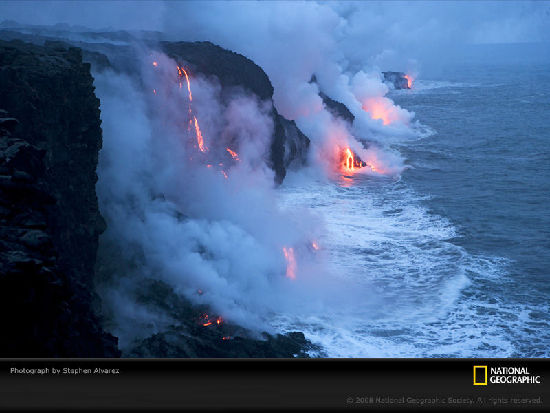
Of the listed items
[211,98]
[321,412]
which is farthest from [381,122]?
[321,412]

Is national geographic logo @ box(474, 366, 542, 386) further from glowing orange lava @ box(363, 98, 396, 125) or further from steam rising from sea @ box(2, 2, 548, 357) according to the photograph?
glowing orange lava @ box(363, 98, 396, 125)

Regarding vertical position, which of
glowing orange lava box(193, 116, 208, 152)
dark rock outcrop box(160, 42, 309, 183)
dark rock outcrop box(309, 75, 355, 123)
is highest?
dark rock outcrop box(309, 75, 355, 123)

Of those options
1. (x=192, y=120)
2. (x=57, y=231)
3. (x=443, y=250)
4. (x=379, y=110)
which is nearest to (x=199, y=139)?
(x=192, y=120)

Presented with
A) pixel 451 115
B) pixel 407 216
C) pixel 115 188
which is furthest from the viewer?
pixel 451 115

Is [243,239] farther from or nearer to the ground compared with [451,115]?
nearer to the ground

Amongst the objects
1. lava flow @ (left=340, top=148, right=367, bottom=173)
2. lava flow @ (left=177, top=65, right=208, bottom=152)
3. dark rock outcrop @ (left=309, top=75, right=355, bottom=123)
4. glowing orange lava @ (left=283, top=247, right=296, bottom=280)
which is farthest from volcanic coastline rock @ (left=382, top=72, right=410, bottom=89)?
glowing orange lava @ (left=283, top=247, right=296, bottom=280)

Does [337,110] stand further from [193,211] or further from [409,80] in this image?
[409,80]

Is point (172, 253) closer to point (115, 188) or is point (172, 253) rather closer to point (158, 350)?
point (115, 188)

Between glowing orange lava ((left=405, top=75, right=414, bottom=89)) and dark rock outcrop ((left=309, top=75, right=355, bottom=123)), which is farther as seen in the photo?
glowing orange lava ((left=405, top=75, right=414, bottom=89))
